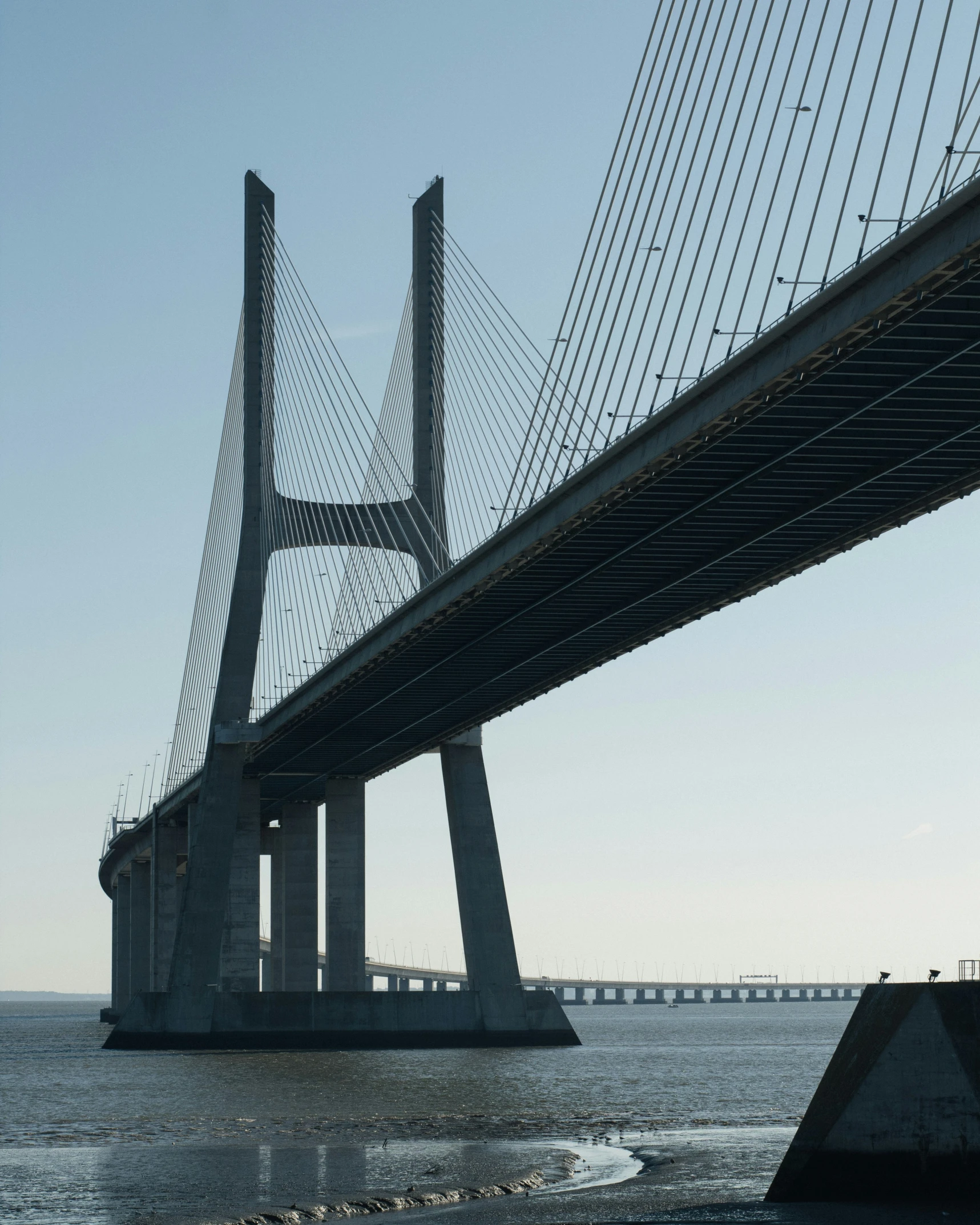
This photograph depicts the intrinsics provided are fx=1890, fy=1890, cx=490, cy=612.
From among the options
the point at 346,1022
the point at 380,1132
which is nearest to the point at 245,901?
the point at 346,1022

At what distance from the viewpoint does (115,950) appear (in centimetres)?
11200

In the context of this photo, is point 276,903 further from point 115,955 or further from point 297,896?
point 115,955

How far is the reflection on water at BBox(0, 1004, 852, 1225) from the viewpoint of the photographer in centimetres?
2086

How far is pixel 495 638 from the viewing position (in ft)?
143

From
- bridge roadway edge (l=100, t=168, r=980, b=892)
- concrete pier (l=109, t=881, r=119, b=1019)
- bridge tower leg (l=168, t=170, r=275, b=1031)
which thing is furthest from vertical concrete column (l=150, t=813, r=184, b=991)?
bridge roadway edge (l=100, t=168, r=980, b=892)

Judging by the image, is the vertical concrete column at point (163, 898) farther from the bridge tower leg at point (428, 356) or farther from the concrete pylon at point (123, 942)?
the bridge tower leg at point (428, 356)

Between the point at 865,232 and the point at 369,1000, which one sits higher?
the point at 865,232

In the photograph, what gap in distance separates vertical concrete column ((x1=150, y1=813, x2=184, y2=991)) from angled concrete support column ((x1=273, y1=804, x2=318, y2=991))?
214 inches

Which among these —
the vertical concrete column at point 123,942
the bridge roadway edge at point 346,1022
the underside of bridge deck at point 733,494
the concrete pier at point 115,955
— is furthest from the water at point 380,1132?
the concrete pier at point 115,955

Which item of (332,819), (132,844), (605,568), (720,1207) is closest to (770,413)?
(605,568)

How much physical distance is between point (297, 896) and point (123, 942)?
35520 mm

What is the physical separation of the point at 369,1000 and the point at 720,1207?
127 feet

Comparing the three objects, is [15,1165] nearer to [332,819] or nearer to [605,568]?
[605,568]

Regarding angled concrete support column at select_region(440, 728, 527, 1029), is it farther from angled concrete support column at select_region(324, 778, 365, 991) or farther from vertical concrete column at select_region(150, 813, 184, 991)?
vertical concrete column at select_region(150, 813, 184, 991)
